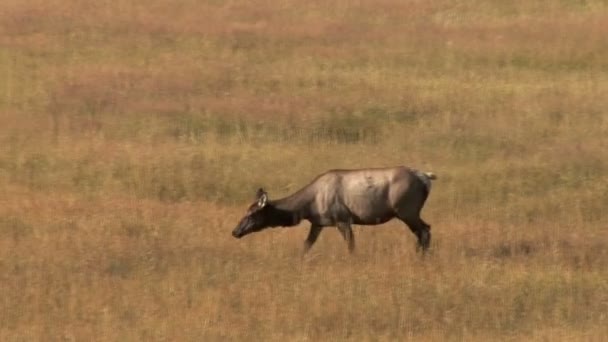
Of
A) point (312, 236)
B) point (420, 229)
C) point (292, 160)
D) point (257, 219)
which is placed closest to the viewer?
point (420, 229)

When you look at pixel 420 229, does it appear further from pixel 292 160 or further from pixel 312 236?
pixel 292 160

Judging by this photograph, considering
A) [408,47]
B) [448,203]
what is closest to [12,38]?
[408,47]

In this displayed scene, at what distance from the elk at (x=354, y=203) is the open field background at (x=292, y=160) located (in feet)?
0.76

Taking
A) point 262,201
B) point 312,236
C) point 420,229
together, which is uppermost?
point 262,201

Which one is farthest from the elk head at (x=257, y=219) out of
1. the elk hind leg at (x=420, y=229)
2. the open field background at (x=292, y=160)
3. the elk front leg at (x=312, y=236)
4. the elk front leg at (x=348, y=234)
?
the elk hind leg at (x=420, y=229)

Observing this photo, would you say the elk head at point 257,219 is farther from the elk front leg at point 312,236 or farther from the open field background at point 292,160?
the elk front leg at point 312,236

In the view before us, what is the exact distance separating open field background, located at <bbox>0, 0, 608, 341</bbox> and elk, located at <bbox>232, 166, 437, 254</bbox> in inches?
9.1

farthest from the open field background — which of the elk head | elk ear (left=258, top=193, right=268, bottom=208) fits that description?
elk ear (left=258, top=193, right=268, bottom=208)

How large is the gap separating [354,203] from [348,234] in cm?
30

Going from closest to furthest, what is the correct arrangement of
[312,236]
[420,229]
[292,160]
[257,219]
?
[420,229], [312,236], [257,219], [292,160]

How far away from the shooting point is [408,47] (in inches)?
1016

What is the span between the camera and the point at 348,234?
1474cm

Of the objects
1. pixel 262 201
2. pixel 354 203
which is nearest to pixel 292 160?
pixel 262 201

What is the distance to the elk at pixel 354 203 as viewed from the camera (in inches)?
578
